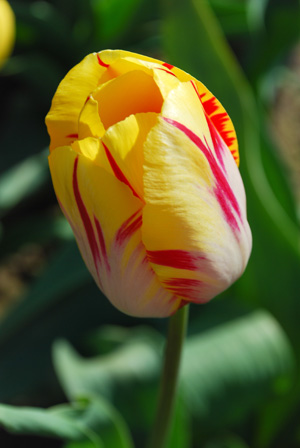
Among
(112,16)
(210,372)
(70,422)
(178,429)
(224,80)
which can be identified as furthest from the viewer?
(112,16)

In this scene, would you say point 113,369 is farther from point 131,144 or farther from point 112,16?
point 112,16

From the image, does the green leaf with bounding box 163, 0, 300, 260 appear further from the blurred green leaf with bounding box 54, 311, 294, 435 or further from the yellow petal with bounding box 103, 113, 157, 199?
the yellow petal with bounding box 103, 113, 157, 199

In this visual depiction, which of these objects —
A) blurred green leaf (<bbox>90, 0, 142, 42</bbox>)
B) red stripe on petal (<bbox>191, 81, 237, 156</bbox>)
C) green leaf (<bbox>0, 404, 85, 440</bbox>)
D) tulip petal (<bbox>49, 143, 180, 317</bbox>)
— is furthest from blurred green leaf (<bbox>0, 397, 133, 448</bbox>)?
blurred green leaf (<bbox>90, 0, 142, 42</bbox>)

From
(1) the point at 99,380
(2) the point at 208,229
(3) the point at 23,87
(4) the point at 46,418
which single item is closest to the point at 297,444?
(1) the point at 99,380

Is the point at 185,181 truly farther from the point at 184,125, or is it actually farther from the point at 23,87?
the point at 23,87

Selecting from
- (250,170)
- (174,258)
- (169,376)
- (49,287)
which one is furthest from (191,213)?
(49,287)

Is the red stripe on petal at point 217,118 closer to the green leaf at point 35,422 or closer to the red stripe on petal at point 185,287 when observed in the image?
the red stripe on petal at point 185,287

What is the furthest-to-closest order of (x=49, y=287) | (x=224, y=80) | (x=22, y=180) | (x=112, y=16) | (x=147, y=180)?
(x=112, y=16) < (x=22, y=180) < (x=49, y=287) < (x=224, y=80) < (x=147, y=180)
